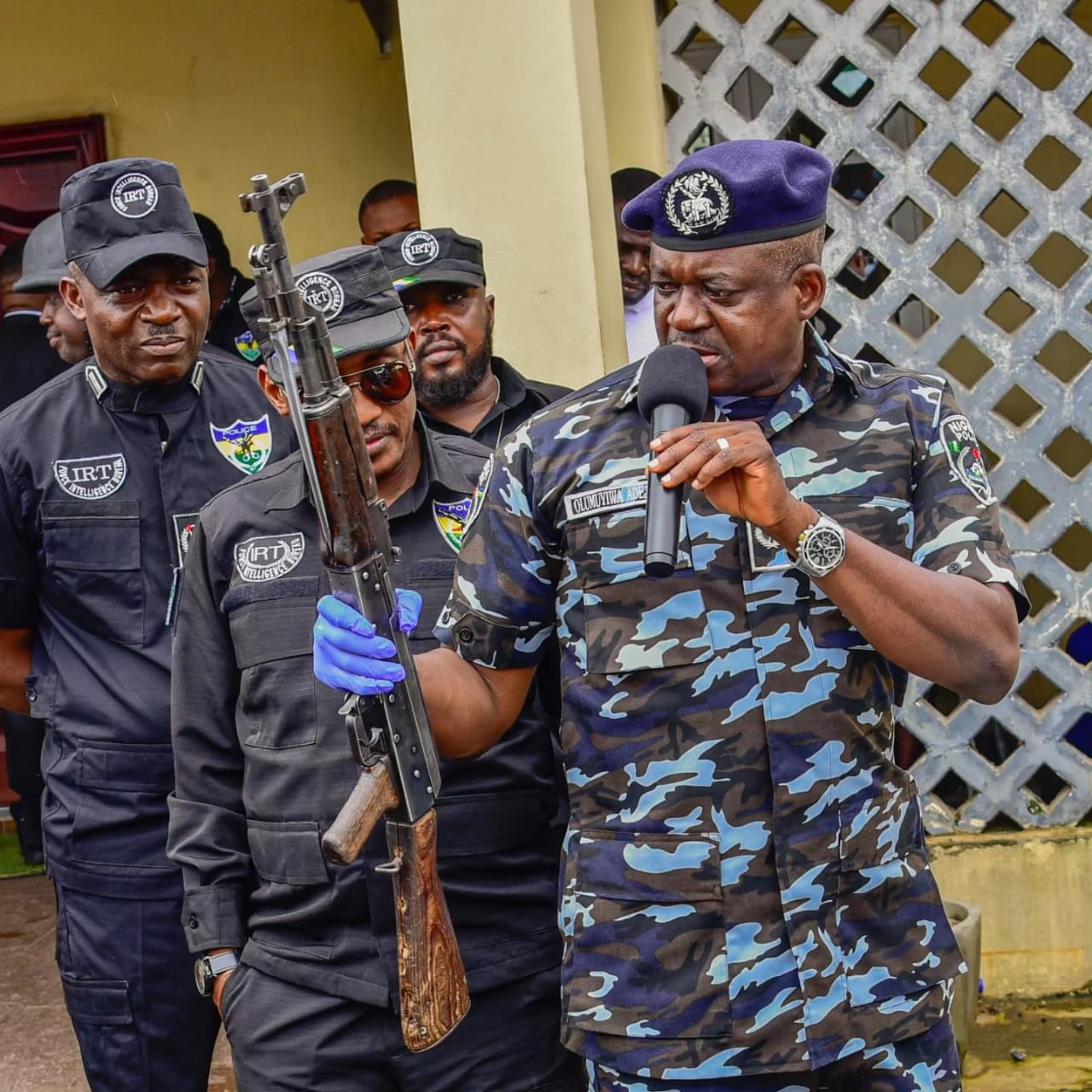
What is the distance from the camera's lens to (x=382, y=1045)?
2496 mm

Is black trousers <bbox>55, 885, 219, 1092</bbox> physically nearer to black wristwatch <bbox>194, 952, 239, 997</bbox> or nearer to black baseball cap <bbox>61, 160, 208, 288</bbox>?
black wristwatch <bbox>194, 952, 239, 997</bbox>

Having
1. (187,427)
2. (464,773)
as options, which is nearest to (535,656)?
(464,773)

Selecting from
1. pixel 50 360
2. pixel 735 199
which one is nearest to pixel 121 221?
pixel 735 199

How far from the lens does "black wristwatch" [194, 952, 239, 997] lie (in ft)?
8.76

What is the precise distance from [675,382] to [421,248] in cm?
210

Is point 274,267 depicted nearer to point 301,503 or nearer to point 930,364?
point 301,503

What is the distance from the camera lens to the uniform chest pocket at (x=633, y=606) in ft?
7.09

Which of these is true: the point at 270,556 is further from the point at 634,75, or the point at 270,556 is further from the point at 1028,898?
the point at 1028,898

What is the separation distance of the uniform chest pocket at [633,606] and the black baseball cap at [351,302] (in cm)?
62

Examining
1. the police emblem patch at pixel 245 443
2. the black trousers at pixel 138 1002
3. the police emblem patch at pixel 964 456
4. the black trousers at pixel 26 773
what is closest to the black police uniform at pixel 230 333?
the black trousers at pixel 26 773

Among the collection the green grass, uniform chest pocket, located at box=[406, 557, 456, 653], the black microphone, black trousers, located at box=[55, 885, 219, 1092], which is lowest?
the green grass

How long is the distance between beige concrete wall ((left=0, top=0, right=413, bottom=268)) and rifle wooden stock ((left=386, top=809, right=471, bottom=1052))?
438 cm

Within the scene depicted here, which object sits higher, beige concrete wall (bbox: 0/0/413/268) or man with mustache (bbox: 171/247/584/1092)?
beige concrete wall (bbox: 0/0/413/268)

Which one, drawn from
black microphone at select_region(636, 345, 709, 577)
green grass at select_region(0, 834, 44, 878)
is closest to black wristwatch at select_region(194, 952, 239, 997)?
black microphone at select_region(636, 345, 709, 577)
